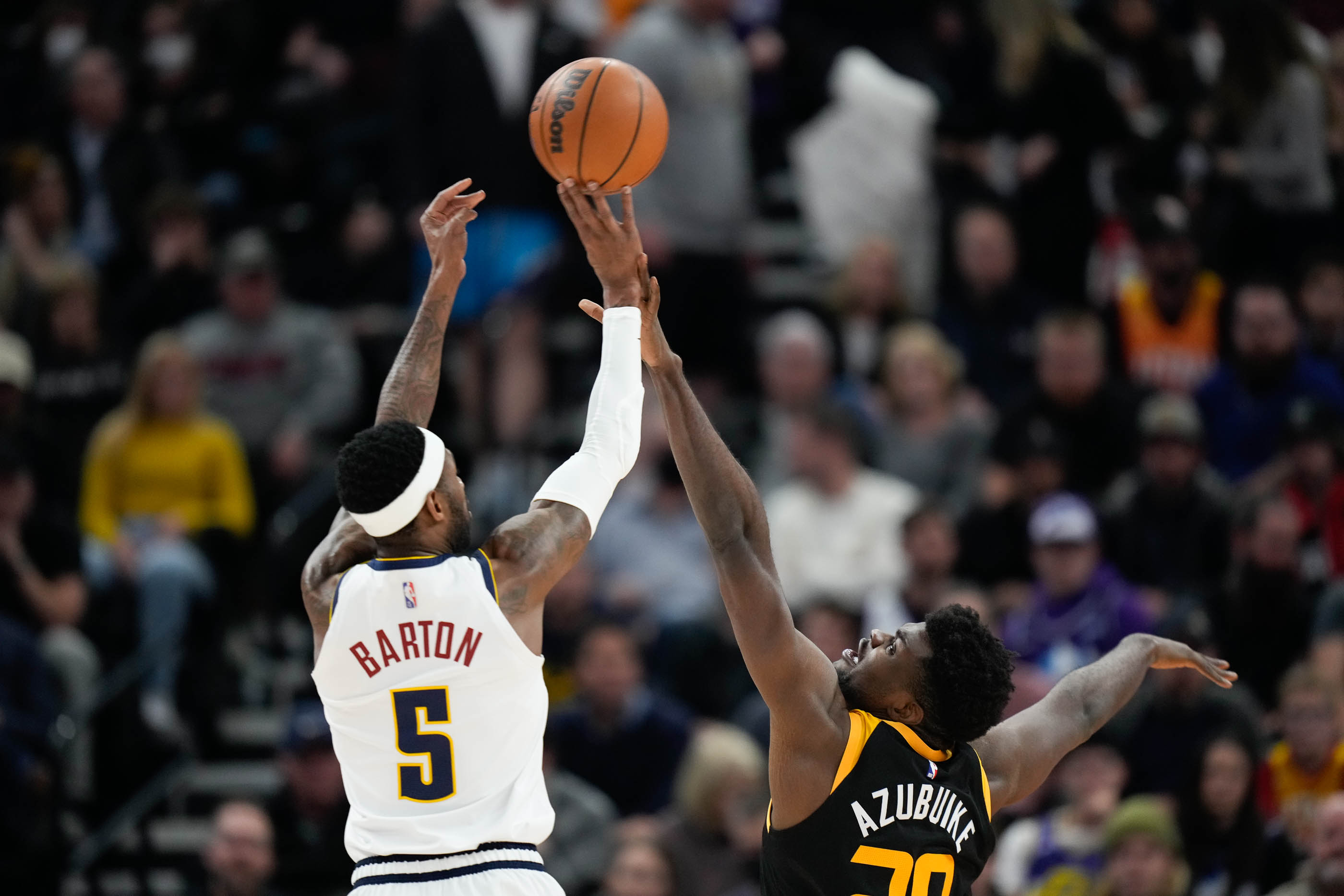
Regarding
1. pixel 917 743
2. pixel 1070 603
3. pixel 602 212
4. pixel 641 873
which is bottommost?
pixel 641 873

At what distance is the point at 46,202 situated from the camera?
14.8m

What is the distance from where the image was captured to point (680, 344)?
488 inches

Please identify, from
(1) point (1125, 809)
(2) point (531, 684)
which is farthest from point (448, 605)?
(1) point (1125, 809)

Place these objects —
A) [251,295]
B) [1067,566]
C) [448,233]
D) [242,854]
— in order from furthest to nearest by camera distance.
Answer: [251,295] < [1067,566] < [242,854] < [448,233]

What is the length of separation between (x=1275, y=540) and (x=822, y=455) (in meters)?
2.58

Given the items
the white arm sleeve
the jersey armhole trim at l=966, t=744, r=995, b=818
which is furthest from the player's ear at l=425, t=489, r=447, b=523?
the jersey armhole trim at l=966, t=744, r=995, b=818

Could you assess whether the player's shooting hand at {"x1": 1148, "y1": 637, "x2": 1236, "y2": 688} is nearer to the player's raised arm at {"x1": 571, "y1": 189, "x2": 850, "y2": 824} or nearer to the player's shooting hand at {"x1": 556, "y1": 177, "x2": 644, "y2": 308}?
the player's raised arm at {"x1": 571, "y1": 189, "x2": 850, "y2": 824}

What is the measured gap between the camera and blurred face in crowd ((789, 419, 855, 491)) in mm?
11461

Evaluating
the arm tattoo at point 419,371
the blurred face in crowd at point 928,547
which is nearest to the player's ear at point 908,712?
the arm tattoo at point 419,371

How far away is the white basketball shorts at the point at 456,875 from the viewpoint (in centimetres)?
557

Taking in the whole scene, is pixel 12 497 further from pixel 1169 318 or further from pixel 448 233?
pixel 1169 318

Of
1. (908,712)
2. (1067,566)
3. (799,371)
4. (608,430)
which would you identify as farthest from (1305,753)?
(608,430)

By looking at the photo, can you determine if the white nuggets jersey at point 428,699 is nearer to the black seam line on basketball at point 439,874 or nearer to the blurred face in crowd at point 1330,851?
the black seam line on basketball at point 439,874

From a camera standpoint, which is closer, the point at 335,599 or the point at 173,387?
the point at 335,599
